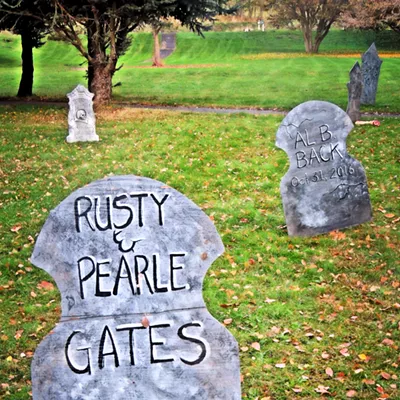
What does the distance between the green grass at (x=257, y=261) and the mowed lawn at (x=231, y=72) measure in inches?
330

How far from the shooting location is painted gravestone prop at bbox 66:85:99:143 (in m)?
15.4

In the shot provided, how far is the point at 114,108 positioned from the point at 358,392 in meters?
17.2

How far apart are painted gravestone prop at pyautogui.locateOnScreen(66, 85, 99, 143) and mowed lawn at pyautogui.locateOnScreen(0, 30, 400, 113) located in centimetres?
832

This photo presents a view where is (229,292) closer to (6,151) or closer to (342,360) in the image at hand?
(342,360)

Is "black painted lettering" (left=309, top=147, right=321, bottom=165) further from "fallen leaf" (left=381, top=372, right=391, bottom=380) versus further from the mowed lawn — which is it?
the mowed lawn

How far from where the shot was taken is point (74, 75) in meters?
40.0

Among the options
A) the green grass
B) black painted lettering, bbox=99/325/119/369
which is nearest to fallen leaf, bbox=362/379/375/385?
the green grass

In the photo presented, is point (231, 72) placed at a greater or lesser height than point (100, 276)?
greater

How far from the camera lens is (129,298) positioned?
3869 millimetres

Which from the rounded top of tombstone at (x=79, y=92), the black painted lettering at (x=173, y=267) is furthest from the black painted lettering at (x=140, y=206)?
the rounded top of tombstone at (x=79, y=92)

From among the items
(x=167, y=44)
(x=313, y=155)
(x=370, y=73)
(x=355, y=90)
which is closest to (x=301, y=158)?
(x=313, y=155)

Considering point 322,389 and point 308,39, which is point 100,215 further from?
point 308,39

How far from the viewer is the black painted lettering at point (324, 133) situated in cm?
871

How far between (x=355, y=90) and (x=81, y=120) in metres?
7.29
